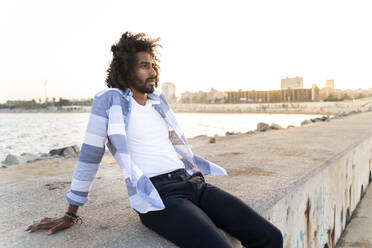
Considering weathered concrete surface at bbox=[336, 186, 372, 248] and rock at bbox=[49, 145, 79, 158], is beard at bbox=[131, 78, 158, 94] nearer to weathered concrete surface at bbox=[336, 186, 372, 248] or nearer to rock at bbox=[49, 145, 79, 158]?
weathered concrete surface at bbox=[336, 186, 372, 248]

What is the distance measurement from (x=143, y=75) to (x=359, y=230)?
321 centimetres

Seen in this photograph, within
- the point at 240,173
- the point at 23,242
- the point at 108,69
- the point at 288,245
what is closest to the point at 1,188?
the point at 23,242

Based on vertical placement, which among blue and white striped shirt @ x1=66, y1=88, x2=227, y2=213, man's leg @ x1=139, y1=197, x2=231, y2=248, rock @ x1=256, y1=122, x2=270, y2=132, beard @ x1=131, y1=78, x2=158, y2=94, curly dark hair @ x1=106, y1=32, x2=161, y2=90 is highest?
curly dark hair @ x1=106, y1=32, x2=161, y2=90

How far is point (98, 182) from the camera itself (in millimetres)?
3174

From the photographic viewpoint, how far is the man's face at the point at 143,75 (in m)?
2.03

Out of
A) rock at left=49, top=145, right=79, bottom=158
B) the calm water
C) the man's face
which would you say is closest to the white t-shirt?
the man's face

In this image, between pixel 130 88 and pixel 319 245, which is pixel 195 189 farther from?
pixel 319 245

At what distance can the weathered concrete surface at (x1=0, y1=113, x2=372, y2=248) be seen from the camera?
1783 millimetres

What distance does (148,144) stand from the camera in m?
1.95

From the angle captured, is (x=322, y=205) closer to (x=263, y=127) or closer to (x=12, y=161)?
(x=12, y=161)

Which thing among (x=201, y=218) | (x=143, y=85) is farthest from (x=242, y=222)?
(x=143, y=85)

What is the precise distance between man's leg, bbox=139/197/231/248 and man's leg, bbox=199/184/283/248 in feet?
0.56

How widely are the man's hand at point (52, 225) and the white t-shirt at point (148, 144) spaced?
51cm

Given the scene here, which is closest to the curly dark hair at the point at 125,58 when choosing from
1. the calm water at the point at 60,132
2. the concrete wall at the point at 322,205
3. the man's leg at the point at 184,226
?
the man's leg at the point at 184,226
